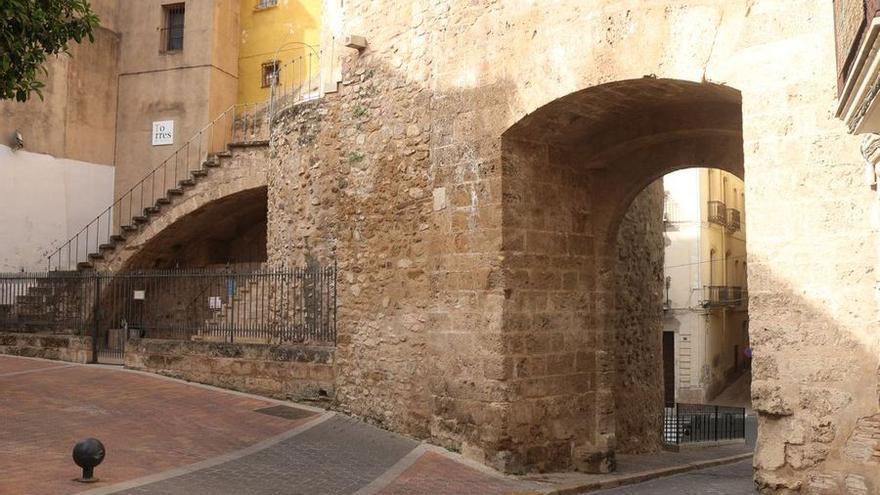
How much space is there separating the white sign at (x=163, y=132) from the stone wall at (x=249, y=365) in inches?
353

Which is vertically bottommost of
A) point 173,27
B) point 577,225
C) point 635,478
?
point 635,478

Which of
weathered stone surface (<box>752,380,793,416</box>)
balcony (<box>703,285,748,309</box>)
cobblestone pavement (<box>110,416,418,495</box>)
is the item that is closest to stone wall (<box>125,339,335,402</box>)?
cobblestone pavement (<box>110,416,418,495</box>)

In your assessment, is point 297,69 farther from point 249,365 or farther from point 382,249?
point 382,249

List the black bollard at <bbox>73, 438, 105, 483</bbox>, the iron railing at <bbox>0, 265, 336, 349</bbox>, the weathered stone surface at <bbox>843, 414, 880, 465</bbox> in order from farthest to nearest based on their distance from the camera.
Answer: the iron railing at <bbox>0, 265, 336, 349</bbox> < the black bollard at <bbox>73, 438, 105, 483</bbox> < the weathered stone surface at <bbox>843, 414, 880, 465</bbox>

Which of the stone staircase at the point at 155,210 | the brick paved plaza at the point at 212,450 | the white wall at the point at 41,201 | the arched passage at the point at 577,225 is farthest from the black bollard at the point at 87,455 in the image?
the white wall at the point at 41,201

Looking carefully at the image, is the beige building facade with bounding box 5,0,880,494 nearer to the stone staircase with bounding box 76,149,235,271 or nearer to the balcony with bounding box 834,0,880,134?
the balcony with bounding box 834,0,880,134

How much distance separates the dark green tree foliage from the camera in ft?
23.5

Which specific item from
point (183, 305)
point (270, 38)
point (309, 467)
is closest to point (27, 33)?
point (309, 467)

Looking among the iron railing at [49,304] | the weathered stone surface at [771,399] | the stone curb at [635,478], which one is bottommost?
the stone curb at [635,478]

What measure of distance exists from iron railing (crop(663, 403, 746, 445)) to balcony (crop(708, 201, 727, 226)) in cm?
978

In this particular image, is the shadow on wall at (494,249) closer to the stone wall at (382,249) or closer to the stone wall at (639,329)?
the stone wall at (382,249)

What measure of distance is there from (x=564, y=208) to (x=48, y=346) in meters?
10.4

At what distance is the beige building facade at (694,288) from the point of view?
2528 cm

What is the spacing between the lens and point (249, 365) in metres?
11.5
